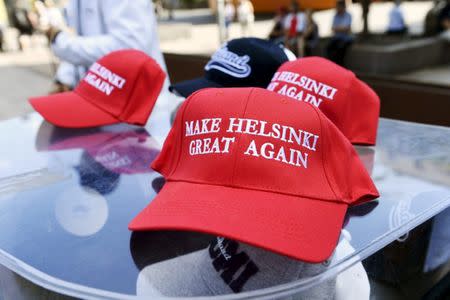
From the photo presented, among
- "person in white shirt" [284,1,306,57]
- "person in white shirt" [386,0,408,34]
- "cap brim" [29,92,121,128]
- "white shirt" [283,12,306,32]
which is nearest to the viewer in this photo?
"cap brim" [29,92,121,128]

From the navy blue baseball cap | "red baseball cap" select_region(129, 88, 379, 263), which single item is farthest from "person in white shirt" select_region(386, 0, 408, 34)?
"red baseball cap" select_region(129, 88, 379, 263)

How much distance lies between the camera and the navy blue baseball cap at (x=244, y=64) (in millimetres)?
1155

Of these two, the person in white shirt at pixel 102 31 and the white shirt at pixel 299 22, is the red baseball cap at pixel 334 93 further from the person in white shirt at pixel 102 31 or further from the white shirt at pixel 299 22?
the white shirt at pixel 299 22

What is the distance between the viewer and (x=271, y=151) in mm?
765

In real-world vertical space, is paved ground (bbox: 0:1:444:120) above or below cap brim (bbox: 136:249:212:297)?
below

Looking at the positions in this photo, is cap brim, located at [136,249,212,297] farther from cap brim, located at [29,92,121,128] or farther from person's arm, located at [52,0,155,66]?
person's arm, located at [52,0,155,66]

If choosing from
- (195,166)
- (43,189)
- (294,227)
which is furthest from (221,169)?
(43,189)

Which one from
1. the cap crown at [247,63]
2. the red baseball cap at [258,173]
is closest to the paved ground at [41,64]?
the cap crown at [247,63]

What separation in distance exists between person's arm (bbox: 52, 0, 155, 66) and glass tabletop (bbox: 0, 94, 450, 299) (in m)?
0.32

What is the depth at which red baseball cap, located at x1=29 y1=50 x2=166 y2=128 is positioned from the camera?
1.33 m

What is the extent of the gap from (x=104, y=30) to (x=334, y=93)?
999mm

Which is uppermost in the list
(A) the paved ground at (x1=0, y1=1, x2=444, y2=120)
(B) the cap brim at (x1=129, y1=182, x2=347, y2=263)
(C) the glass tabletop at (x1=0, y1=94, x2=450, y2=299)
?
(B) the cap brim at (x1=129, y1=182, x2=347, y2=263)

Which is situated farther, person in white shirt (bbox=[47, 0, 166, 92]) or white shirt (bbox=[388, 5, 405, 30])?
white shirt (bbox=[388, 5, 405, 30])

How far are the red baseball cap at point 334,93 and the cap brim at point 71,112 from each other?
0.52 meters
